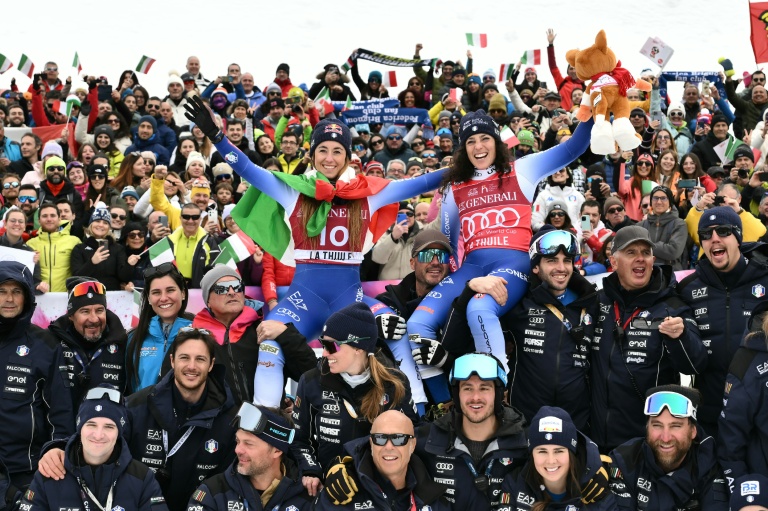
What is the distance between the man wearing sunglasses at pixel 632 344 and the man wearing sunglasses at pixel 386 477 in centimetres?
137

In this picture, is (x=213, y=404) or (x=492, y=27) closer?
(x=213, y=404)

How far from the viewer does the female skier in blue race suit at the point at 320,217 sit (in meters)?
6.71

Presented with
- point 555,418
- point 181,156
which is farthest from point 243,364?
point 181,156

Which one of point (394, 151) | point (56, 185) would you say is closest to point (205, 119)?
point (56, 185)

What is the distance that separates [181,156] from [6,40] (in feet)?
50.5

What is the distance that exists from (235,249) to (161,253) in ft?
2.42

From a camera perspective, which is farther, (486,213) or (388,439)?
(486,213)

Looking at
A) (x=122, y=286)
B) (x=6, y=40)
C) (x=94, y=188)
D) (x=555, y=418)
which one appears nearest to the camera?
(x=555, y=418)

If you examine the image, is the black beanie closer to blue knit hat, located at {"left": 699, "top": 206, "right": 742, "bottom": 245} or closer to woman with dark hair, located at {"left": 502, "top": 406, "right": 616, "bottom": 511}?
woman with dark hair, located at {"left": 502, "top": 406, "right": 616, "bottom": 511}

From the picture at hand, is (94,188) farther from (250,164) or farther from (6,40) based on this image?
(6,40)

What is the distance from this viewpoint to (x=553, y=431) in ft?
17.5

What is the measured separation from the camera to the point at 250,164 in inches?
271

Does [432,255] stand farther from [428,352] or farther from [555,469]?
[555,469]

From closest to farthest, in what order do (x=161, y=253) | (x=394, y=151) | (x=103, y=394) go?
(x=103, y=394) < (x=161, y=253) < (x=394, y=151)
